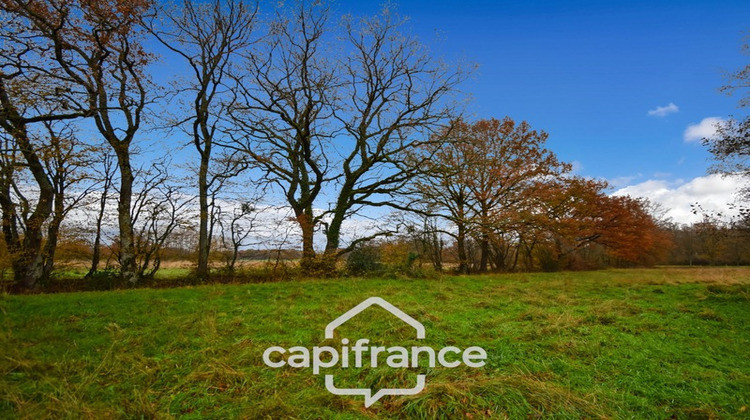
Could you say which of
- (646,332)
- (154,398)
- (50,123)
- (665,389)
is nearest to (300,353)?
(154,398)

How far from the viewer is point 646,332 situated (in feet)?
14.2

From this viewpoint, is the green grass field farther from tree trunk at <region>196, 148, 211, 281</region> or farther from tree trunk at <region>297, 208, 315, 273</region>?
tree trunk at <region>297, 208, 315, 273</region>

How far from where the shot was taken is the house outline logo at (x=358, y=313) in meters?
2.67

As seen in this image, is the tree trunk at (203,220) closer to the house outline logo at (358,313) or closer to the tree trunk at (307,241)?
the tree trunk at (307,241)

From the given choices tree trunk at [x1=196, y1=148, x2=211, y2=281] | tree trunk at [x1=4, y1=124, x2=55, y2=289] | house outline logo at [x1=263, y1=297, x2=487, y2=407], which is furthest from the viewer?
tree trunk at [x1=196, y1=148, x2=211, y2=281]

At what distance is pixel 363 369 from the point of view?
3.08m

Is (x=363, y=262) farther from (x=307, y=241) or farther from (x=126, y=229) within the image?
(x=126, y=229)

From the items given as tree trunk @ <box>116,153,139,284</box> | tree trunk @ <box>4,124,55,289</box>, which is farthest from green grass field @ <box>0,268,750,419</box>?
tree trunk @ <box>116,153,139,284</box>

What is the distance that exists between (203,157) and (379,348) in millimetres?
10699

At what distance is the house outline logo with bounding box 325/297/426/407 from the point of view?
8.77ft

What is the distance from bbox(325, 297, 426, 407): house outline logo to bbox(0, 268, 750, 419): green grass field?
0.27ft

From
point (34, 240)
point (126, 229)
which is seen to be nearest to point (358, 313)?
point (126, 229)

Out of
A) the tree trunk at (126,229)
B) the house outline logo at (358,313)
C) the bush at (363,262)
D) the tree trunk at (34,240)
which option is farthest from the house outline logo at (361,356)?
the tree trunk at (34,240)

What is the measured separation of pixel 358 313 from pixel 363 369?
2.15 metres
